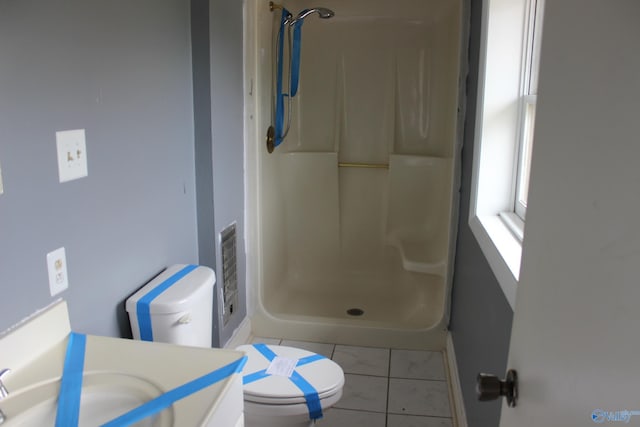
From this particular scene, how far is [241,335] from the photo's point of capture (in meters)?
2.63

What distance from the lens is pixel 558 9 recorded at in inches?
28.1

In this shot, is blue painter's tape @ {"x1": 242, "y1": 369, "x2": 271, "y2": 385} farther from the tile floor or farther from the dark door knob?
the dark door knob

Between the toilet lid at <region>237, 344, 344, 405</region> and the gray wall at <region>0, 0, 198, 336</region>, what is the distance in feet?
1.46

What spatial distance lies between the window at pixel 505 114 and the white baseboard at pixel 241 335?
1.25 m

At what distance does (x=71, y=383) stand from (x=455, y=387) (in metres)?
1.61

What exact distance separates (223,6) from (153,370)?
1.52 metres

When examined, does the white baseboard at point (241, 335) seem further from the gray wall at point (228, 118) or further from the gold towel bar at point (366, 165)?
the gold towel bar at point (366, 165)

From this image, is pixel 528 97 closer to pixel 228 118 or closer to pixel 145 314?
pixel 228 118

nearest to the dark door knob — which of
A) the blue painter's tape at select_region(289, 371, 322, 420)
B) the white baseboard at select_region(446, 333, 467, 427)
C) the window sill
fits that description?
the window sill

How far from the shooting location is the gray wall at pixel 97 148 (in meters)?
1.17

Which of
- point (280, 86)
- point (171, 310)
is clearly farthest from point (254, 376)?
point (280, 86)

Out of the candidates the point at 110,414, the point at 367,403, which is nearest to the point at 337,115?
the point at 367,403

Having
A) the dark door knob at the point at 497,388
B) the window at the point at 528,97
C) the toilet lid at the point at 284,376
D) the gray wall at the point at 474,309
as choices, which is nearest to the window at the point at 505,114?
the window at the point at 528,97

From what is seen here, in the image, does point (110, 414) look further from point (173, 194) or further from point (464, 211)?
point (464, 211)
